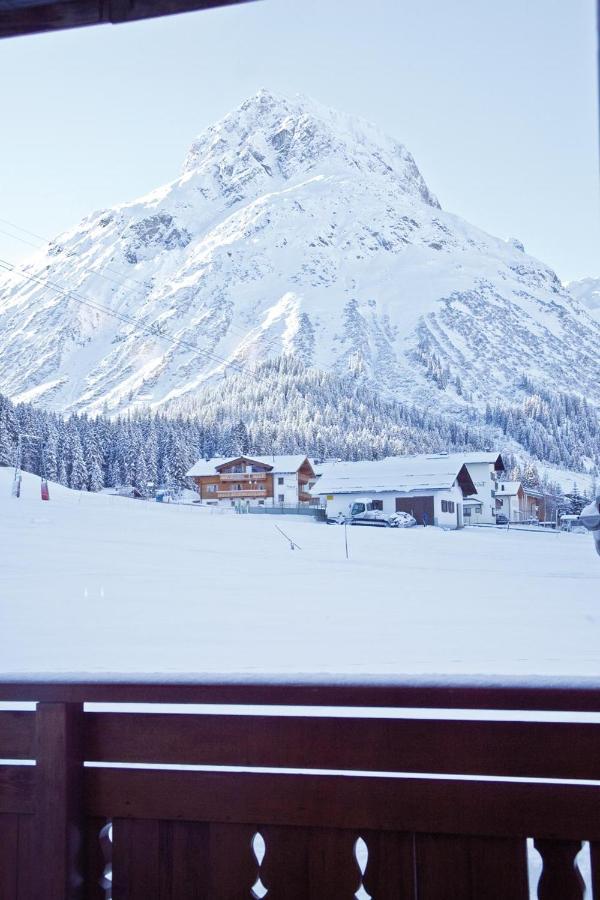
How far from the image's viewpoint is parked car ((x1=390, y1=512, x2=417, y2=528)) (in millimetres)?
18594

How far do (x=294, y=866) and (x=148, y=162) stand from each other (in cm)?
1052

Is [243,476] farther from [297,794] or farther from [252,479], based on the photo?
[297,794]

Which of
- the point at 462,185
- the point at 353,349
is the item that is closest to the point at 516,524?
the point at 462,185

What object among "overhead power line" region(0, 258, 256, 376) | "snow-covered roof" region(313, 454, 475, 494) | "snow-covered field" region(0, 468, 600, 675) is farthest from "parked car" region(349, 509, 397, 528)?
"overhead power line" region(0, 258, 256, 376)

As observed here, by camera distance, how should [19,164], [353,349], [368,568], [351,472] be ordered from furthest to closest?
1. [353,349]
2. [351,472]
3. [368,568]
4. [19,164]

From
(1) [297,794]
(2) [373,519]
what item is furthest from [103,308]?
(1) [297,794]

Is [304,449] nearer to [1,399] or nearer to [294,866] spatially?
[1,399]

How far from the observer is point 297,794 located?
3.01 feet

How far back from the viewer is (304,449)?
17.0 metres

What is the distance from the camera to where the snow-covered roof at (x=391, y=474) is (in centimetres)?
1795

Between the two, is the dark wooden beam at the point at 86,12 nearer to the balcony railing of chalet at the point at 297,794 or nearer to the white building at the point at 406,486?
the balcony railing of chalet at the point at 297,794

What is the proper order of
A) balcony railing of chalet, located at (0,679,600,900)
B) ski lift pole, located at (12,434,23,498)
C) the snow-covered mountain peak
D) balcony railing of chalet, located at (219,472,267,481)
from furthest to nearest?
1. the snow-covered mountain peak
2. balcony railing of chalet, located at (219,472,267,481)
3. ski lift pole, located at (12,434,23,498)
4. balcony railing of chalet, located at (0,679,600,900)

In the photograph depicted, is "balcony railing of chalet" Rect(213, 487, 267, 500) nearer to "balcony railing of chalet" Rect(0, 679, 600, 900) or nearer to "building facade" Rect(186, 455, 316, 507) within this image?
"building facade" Rect(186, 455, 316, 507)

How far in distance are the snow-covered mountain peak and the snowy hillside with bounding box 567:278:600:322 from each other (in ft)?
186
